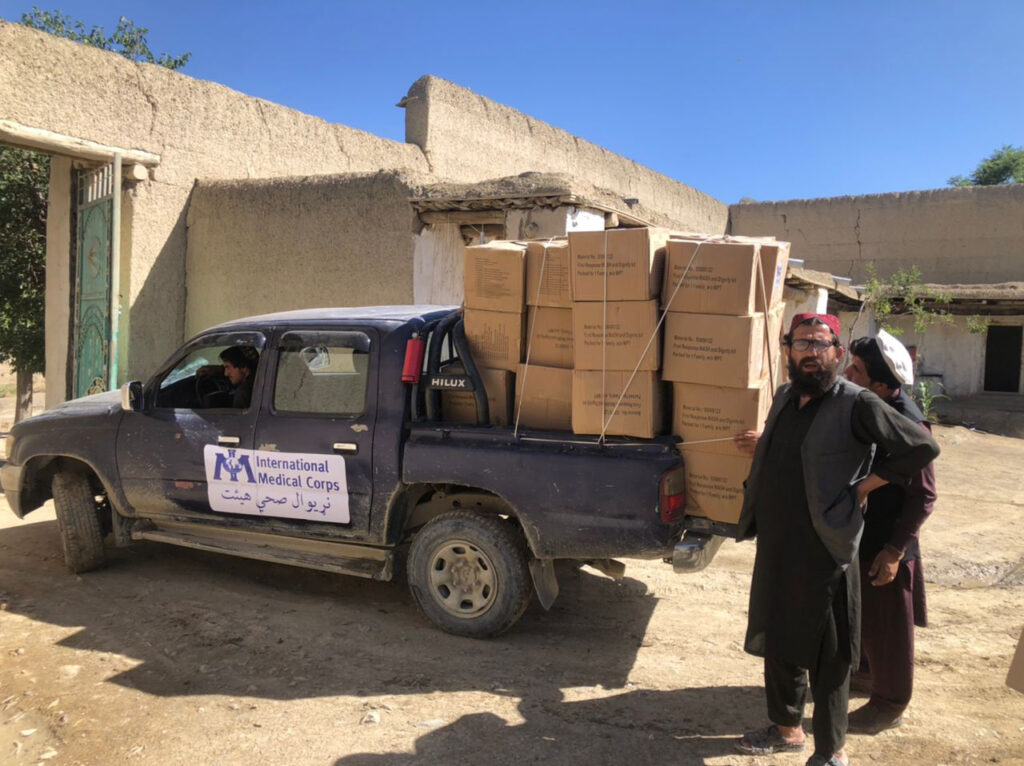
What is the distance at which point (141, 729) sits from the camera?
3104 millimetres

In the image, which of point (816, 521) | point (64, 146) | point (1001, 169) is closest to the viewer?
point (816, 521)

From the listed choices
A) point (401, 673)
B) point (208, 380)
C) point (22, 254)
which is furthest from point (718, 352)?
point (22, 254)

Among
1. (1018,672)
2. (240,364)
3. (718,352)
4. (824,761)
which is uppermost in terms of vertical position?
(718,352)

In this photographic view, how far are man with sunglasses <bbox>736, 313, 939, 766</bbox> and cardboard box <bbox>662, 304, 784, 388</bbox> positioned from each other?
440 mm

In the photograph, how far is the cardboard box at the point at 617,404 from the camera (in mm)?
3553

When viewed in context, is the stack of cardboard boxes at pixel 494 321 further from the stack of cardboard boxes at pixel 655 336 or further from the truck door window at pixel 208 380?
the truck door window at pixel 208 380

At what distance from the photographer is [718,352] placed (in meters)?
3.42

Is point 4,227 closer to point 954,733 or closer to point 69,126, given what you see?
point 69,126

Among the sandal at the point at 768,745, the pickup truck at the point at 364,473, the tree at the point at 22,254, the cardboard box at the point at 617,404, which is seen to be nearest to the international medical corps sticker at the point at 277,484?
the pickup truck at the point at 364,473

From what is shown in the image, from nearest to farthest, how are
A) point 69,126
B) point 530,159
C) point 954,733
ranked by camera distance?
point 954,733, point 69,126, point 530,159

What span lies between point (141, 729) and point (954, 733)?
10.8ft

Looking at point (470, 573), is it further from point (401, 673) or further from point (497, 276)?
point (497, 276)

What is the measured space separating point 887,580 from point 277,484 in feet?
9.92

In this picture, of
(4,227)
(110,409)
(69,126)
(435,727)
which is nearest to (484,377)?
(435,727)
